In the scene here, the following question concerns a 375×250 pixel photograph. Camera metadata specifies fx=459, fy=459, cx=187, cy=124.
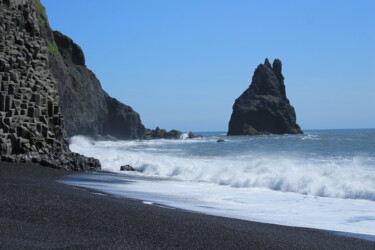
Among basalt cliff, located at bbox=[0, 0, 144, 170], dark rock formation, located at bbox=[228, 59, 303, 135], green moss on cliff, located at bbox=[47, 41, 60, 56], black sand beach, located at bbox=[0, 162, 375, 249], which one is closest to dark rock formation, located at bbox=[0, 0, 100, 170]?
basalt cliff, located at bbox=[0, 0, 144, 170]

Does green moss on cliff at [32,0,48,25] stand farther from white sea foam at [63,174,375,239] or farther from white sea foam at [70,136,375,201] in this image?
white sea foam at [63,174,375,239]

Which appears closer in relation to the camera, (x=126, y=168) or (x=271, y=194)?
(x=271, y=194)

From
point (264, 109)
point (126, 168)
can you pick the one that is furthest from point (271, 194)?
point (264, 109)

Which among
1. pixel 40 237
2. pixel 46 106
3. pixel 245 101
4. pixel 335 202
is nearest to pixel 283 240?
pixel 40 237

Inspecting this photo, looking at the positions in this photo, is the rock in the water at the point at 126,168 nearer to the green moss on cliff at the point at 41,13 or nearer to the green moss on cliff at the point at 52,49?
the green moss on cliff at the point at 41,13

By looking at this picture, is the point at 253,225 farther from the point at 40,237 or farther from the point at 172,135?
the point at 172,135

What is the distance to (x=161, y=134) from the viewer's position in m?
94.1

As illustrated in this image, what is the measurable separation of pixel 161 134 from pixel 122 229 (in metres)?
87.5

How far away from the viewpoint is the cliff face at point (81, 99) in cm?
5988

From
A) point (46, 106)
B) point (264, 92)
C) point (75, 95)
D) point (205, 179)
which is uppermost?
point (264, 92)

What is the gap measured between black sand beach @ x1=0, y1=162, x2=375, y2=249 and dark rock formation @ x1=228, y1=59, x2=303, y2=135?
100511mm

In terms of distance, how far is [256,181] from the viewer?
17031mm

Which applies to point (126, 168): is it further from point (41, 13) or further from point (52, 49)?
point (52, 49)

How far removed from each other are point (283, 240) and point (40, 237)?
3.59m
